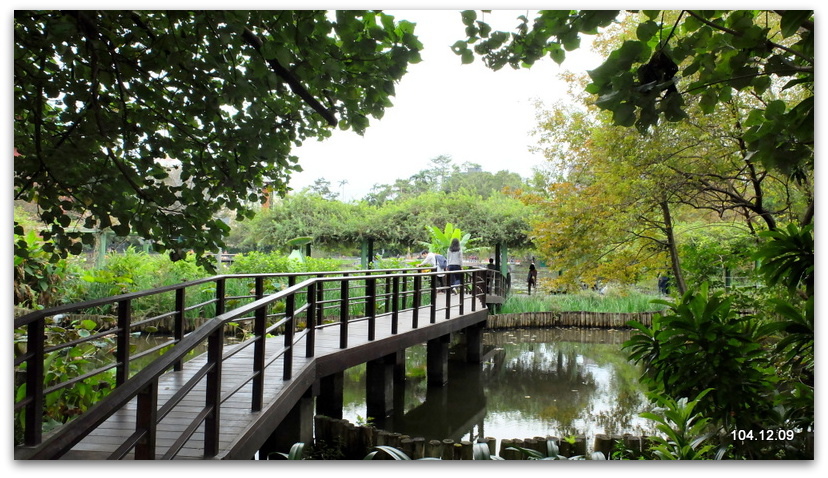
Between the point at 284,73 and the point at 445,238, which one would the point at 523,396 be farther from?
the point at 284,73

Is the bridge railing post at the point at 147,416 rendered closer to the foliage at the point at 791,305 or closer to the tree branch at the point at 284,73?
the tree branch at the point at 284,73

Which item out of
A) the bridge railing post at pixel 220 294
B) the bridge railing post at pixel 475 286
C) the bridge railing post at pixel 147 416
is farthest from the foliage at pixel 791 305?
the bridge railing post at pixel 475 286

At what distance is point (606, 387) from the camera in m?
6.36

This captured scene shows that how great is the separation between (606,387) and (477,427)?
183cm

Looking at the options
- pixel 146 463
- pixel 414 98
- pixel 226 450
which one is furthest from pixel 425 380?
pixel 146 463

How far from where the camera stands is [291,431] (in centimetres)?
388

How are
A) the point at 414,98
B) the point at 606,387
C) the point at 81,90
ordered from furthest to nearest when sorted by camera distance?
the point at 606,387, the point at 414,98, the point at 81,90

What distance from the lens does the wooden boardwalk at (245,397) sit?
100.0 inches

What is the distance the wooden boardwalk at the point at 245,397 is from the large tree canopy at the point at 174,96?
32.2 inches

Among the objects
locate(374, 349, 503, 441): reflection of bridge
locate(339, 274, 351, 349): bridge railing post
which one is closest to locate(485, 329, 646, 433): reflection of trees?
locate(374, 349, 503, 441): reflection of bridge

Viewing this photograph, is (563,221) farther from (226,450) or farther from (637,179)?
(226,450)

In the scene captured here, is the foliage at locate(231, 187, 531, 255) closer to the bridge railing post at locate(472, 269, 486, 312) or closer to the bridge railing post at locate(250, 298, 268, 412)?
the bridge railing post at locate(472, 269, 486, 312)

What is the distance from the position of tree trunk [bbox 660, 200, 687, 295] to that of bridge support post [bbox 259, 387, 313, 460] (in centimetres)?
411

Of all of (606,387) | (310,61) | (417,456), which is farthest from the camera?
(606,387)
